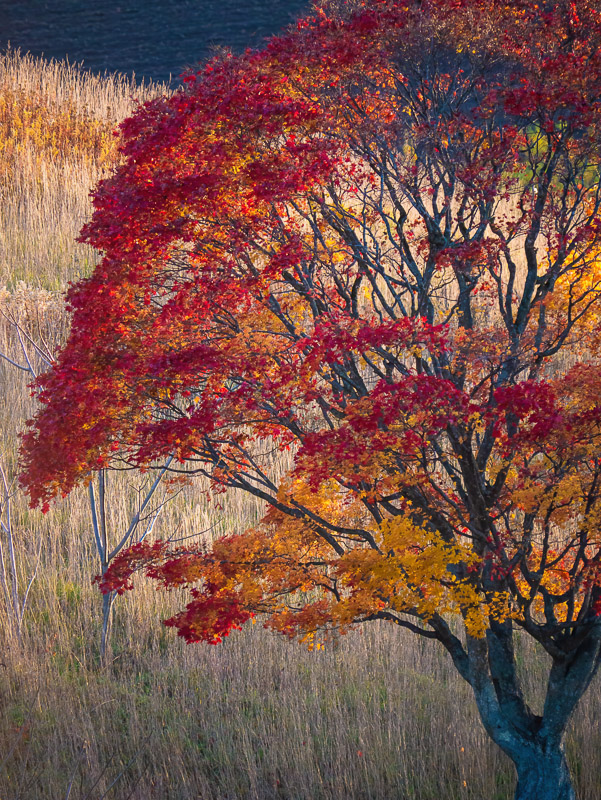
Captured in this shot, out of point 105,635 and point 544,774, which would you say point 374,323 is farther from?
point 105,635

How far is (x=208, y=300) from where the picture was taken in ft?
12.4

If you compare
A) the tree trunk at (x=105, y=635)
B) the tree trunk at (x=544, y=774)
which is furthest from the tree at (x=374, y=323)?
the tree trunk at (x=105, y=635)

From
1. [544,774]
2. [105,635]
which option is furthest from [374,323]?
[105,635]

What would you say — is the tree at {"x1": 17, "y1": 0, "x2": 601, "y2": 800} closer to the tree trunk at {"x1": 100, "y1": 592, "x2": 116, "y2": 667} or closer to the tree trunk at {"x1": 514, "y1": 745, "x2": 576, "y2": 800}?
the tree trunk at {"x1": 514, "y1": 745, "x2": 576, "y2": 800}

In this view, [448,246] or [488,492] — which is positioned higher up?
[448,246]

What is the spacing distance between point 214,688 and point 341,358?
264cm

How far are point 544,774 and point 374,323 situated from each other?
2.37 meters

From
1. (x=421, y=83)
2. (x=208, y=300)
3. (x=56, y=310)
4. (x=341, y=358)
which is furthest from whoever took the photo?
(x=56, y=310)

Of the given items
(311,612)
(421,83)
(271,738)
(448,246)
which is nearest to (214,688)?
(271,738)

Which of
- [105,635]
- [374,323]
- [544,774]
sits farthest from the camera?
[105,635]

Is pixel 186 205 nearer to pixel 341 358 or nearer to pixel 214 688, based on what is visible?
pixel 341 358

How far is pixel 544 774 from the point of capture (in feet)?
13.2

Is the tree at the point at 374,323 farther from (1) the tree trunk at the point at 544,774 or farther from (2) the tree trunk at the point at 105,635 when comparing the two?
(2) the tree trunk at the point at 105,635

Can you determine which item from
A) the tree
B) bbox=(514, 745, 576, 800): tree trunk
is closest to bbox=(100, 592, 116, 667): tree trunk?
the tree
